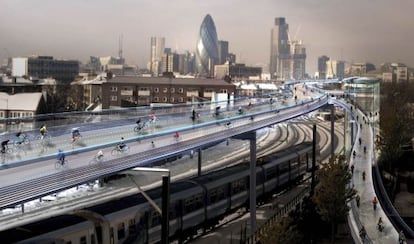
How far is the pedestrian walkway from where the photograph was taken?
10.2 meters

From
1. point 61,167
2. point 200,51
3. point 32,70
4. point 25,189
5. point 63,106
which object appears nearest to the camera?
point 25,189

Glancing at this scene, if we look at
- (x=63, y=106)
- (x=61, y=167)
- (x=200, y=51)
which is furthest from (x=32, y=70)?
(x=61, y=167)

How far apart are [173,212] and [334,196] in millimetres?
3662

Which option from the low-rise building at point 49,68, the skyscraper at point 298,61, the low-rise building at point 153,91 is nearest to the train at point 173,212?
the low-rise building at point 153,91

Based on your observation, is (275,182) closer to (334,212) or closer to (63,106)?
(334,212)

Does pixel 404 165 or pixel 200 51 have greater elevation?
pixel 200 51

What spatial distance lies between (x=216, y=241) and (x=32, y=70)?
189ft

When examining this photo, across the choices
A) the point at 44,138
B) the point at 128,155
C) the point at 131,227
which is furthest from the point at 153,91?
the point at 131,227

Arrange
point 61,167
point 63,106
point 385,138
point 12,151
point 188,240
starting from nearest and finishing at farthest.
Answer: point 61,167 < point 12,151 < point 188,240 < point 385,138 < point 63,106

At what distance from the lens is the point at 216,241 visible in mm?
10883

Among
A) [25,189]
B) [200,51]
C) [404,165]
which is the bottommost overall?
[404,165]

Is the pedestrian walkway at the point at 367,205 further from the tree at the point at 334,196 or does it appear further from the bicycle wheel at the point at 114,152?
the bicycle wheel at the point at 114,152

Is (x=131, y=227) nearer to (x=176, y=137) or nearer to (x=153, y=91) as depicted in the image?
(x=176, y=137)

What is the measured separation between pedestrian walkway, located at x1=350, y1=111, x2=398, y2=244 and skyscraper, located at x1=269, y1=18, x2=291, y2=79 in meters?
124
